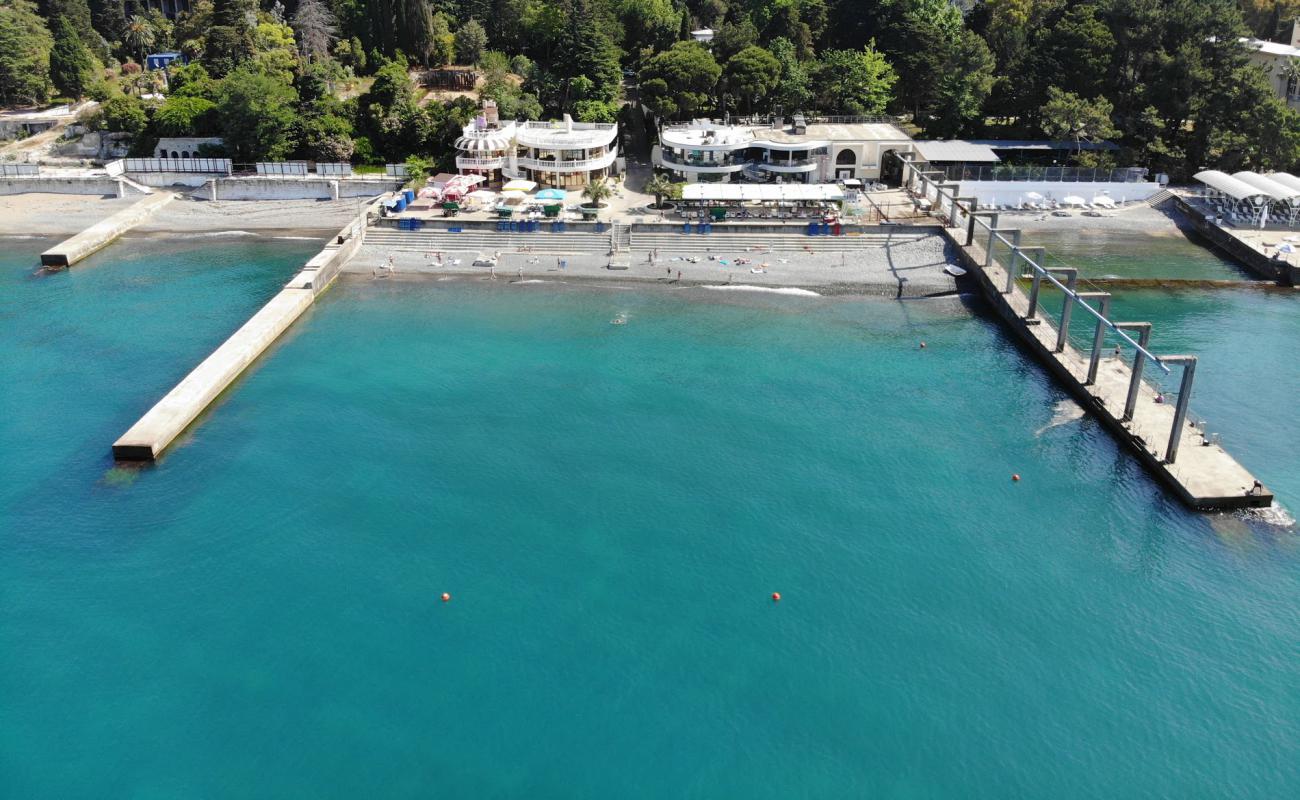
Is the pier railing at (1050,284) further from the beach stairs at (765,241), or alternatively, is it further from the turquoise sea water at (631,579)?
the beach stairs at (765,241)

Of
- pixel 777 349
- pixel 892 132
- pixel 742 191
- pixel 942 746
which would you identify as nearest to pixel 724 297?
pixel 777 349

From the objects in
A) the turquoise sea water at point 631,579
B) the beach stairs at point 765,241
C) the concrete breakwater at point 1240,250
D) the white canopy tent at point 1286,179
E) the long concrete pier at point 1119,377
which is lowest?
the turquoise sea water at point 631,579

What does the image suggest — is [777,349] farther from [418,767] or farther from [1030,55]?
[1030,55]

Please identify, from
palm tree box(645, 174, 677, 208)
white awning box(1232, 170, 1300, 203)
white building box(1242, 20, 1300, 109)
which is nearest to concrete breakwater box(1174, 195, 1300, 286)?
white awning box(1232, 170, 1300, 203)

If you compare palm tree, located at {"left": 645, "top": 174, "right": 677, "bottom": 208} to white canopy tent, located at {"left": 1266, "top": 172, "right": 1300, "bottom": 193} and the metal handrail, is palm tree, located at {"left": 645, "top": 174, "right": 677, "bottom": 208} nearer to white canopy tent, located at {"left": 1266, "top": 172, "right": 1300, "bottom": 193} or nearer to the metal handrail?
the metal handrail

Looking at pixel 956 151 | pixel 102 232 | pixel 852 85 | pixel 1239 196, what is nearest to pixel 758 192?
pixel 956 151

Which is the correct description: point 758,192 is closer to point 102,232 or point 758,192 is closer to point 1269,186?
point 1269,186

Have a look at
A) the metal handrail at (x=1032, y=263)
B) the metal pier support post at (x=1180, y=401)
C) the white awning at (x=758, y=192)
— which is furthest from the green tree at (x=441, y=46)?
the metal pier support post at (x=1180, y=401)
